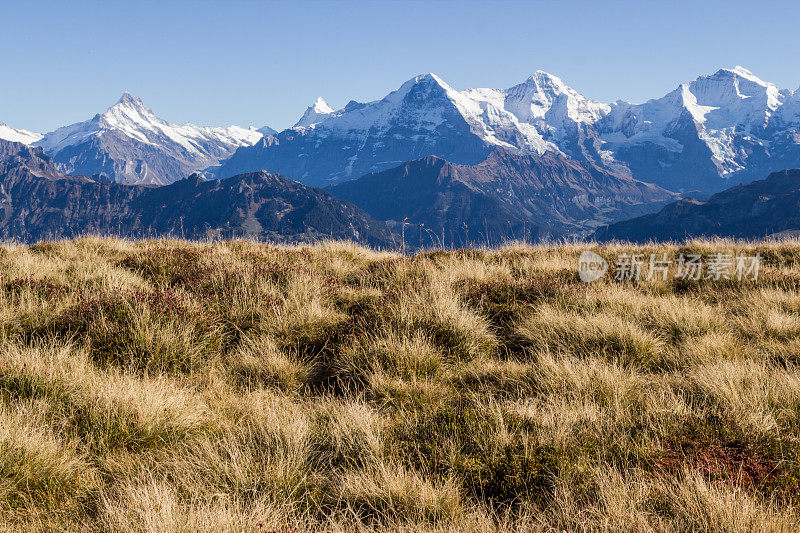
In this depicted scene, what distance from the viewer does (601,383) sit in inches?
175

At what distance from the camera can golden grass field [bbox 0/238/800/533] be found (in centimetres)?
290

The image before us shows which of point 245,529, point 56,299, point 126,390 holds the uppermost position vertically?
point 56,299

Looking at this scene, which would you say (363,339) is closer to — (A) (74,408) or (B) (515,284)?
(A) (74,408)

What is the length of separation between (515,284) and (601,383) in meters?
3.87

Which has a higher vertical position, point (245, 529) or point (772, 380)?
point (772, 380)

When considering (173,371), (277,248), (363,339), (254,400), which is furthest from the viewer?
(277,248)

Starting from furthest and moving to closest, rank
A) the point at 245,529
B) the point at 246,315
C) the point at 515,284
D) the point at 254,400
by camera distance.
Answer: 1. the point at 515,284
2. the point at 246,315
3. the point at 254,400
4. the point at 245,529

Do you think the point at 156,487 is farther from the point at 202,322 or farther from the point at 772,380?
the point at 772,380

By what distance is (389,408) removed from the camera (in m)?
4.27

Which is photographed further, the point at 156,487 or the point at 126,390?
the point at 126,390

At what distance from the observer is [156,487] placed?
2896mm

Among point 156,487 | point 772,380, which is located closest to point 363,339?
point 156,487

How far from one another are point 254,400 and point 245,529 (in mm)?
1862

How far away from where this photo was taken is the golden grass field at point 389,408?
9.52 ft
